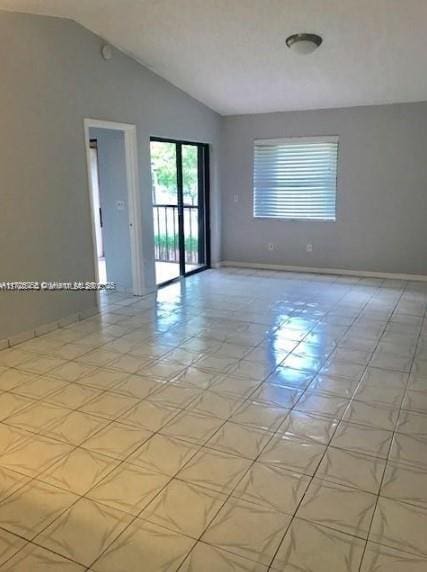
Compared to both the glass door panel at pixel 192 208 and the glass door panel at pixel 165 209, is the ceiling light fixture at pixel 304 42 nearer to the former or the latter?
the glass door panel at pixel 165 209

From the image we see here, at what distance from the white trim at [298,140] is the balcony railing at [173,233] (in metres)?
1.36

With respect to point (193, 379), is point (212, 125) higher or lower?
higher

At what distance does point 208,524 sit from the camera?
1999 mm

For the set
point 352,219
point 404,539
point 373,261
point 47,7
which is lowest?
point 404,539

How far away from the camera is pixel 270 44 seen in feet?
14.8

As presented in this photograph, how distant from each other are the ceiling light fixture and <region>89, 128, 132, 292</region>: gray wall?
209cm

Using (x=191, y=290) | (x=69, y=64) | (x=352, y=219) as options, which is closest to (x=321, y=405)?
(x=191, y=290)

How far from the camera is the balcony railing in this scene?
677 centimetres

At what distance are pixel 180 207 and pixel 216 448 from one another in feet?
14.7

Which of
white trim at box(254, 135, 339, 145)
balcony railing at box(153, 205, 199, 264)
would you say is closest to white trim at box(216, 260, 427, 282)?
balcony railing at box(153, 205, 199, 264)

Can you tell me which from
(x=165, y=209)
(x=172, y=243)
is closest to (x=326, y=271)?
(x=172, y=243)

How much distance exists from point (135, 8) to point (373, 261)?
4.28 m

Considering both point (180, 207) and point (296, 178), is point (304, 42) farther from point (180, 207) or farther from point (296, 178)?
point (180, 207)

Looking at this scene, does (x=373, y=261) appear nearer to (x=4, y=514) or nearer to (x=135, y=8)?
(x=135, y=8)
